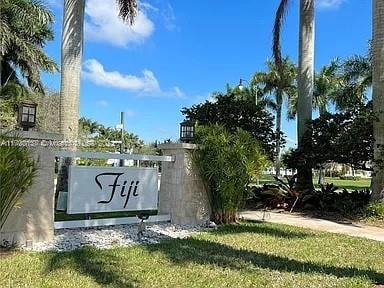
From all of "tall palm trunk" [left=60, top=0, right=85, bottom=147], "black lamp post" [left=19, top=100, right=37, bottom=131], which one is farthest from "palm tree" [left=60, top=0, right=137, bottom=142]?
"black lamp post" [left=19, top=100, right=37, bottom=131]

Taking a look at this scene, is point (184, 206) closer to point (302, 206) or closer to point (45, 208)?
point (45, 208)

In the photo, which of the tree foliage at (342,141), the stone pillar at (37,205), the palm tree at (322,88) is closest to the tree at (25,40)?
the tree foliage at (342,141)

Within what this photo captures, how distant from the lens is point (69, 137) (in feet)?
34.9

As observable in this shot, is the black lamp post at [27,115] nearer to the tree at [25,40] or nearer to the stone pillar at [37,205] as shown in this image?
the stone pillar at [37,205]

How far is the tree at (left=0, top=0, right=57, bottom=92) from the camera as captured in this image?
25625 mm

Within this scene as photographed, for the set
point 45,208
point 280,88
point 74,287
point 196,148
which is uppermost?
point 280,88

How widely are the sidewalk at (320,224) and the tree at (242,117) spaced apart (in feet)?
10.8

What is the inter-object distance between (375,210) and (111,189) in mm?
6548

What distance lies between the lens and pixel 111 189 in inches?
346

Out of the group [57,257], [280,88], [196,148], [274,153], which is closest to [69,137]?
[196,148]

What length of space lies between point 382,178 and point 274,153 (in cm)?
461

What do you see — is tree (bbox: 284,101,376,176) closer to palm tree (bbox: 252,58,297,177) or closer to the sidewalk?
the sidewalk

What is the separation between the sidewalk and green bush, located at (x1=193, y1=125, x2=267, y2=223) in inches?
58.1

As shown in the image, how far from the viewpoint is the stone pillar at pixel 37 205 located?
686cm
